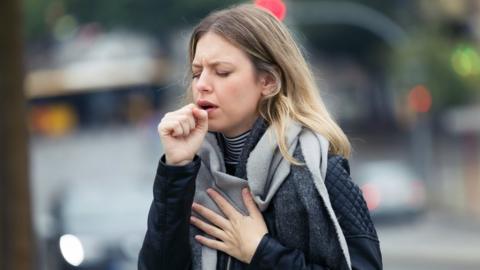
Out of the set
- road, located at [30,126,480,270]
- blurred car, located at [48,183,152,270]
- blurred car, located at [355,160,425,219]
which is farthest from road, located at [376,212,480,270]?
blurred car, located at [48,183,152,270]

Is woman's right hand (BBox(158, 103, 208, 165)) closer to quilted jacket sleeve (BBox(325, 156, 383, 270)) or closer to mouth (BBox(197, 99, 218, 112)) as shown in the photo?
mouth (BBox(197, 99, 218, 112))

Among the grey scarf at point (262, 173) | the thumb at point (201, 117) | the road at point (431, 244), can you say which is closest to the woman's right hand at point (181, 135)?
the thumb at point (201, 117)

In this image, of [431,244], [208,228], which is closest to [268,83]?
[208,228]

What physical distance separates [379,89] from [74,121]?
57.7 feet

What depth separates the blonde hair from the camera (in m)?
2.65

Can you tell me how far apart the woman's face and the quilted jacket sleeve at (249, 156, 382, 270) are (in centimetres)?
24

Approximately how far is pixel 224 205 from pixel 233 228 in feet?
0.20

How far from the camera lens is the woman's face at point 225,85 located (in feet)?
8.61

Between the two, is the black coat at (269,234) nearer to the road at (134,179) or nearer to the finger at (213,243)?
the finger at (213,243)

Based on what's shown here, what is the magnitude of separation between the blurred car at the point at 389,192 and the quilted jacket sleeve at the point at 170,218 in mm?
21133

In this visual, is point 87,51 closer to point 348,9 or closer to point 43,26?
point 43,26

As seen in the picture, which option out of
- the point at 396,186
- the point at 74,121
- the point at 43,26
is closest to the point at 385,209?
the point at 396,186

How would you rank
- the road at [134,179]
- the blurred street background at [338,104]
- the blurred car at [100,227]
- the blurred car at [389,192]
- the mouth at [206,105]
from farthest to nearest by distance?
1. the blurred car at [389,192]
2. the road at [134,179]
3. the blurred street background at [338,104]
4. the blurred car at [100,227]
5. the mouth at [206,105]

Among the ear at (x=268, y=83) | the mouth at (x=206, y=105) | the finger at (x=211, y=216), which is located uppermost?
the ear at (x=268, y=83)
